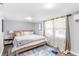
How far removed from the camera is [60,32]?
1.17m

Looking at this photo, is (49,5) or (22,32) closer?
(49,5)

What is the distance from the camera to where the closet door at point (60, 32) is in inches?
44.2

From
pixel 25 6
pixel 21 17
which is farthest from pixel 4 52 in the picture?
pixel 25 6

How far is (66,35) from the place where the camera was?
3.67 ft

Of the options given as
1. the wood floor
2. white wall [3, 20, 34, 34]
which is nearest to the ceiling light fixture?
white wall [3, 20, 34, 34]

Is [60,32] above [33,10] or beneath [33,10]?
beneath

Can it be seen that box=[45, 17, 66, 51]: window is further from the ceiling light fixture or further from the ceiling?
the ceiling light fixture

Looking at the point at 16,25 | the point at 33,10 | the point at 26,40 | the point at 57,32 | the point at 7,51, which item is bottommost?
the point at 7,51

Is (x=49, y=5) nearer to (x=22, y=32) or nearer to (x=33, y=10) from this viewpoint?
(x=33, y=10)

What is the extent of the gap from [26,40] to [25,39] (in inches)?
0.8

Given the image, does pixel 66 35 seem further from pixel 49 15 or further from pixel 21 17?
pixel 21 17

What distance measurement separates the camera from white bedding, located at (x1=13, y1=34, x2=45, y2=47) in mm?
1134

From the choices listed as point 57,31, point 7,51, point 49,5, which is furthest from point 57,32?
point 7,51

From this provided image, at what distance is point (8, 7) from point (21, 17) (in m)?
0.21
